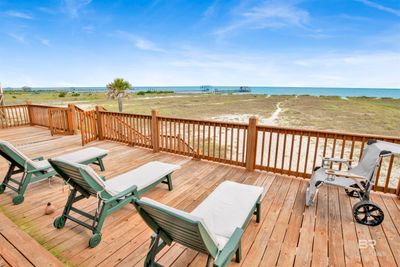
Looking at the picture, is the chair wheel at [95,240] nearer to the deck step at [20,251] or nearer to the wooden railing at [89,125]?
the deck step at [20,251]

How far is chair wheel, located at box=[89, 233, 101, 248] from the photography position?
2.12m

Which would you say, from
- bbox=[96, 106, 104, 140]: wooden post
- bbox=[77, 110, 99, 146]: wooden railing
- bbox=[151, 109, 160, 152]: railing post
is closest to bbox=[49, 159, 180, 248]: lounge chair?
bbox=[151, 109, 160, 152]: railing post

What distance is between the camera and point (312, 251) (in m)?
2.13

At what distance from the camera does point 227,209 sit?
7.23 feet

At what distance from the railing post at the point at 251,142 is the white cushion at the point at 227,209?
158 cm

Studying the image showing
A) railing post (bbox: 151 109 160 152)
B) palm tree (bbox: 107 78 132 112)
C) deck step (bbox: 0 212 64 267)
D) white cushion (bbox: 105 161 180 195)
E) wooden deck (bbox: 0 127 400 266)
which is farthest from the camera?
palm tree (bbox: 107 78 132 112)

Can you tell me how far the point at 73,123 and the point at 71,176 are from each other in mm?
6181

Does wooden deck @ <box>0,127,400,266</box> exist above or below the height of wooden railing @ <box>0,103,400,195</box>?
below

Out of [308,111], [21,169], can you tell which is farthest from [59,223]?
[308,111]

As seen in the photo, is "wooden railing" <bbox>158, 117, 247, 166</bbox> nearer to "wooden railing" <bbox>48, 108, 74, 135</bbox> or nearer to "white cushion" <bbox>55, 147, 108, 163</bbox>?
"white cushion" <bbox>55, 147, 108, 163</bbox>

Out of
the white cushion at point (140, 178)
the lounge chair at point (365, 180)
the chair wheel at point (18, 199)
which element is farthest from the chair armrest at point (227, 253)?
the chair wheel at point (18, 199)

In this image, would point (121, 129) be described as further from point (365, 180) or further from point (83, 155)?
point (365, 180)

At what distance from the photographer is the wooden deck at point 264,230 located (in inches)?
79.5
